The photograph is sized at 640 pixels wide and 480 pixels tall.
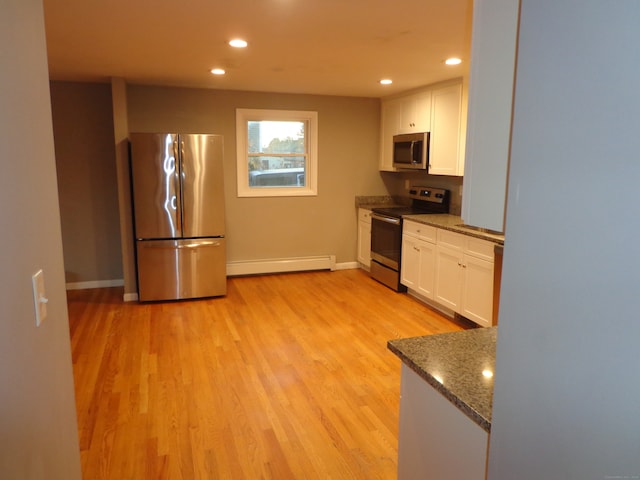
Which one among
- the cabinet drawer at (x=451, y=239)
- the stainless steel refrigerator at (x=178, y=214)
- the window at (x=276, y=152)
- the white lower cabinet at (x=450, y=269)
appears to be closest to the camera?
the white lower cabinet at (x=450, y=269)

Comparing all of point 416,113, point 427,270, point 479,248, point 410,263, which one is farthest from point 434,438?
point 416,113

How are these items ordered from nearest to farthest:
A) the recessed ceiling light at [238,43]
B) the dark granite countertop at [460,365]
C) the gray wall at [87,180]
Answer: the dark granite countertop at [460,365]
the recessed ceiling light at [238,43]
the gray wall at [87,180]

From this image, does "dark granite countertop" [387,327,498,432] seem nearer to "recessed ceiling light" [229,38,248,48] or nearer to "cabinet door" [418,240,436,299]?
"recessed ceiling light" [229,38,248,48]

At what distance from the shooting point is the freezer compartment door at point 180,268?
15.8 ft

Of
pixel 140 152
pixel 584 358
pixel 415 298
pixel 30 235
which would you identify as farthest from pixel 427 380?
pixel 140 152

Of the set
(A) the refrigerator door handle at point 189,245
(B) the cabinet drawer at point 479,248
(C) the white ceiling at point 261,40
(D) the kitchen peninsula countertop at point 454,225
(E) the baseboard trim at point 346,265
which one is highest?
(C) the white ceiling at point 261,40

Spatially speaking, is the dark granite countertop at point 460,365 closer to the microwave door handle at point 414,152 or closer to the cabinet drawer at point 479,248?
the cabinet drawer at point 479,248

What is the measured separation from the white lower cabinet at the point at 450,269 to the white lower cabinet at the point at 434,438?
2.40 m

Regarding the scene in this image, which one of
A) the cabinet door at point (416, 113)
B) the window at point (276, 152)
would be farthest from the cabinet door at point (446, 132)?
the window at point (276, 152)

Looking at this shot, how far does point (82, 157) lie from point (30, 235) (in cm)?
473

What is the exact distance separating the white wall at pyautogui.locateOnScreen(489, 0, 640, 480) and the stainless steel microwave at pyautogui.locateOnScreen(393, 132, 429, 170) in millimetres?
4302

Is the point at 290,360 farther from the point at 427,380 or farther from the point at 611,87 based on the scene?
the point at 611,87

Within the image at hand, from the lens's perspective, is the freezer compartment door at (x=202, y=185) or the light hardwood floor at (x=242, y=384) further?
the freezer compartment door at (x=202, y=185)

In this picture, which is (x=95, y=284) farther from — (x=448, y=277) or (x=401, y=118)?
(x=401, y=118)
